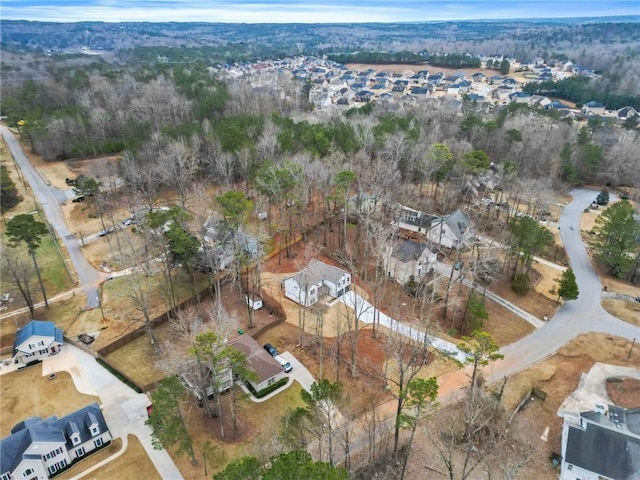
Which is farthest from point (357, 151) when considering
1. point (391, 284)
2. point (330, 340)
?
point (330, 340)

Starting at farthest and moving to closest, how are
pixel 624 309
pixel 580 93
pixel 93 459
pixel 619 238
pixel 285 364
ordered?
pixel 580 93 < pixel 619 238 < pixel 624 309 < pixel 285 364 < pixel 93 459

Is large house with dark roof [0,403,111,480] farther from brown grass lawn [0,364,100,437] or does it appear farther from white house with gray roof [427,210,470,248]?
white house with gray roof [427,210,470,248]

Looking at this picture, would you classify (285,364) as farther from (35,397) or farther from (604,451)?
(604,451)

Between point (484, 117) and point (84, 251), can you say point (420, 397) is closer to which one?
point (84, 251)

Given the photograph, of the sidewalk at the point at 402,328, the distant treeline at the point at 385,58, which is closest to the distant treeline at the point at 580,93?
the distant treeline at the point at 385,58

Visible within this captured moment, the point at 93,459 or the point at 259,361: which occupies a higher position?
the point at 259,361

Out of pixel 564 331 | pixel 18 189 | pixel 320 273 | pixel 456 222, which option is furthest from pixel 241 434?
pixel 18 189

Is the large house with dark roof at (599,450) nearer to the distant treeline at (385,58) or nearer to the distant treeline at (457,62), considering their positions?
the distant treeline at (457,62)

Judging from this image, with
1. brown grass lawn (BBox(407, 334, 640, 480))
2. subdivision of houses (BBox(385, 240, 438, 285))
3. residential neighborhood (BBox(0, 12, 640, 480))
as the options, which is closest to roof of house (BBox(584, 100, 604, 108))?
residential neighborhood (BBox(0, 12, 640, 480))
